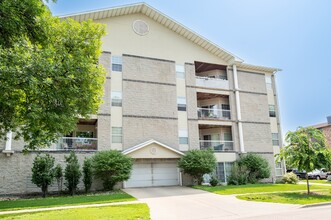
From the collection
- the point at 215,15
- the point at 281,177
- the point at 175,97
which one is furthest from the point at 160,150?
the point at 281,177

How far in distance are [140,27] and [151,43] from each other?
182cm

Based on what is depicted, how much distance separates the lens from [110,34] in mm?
23812

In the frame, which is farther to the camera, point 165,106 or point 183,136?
point 183,136

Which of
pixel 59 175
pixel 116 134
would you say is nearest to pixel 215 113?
pixel 116 134

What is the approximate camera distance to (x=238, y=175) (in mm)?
23422

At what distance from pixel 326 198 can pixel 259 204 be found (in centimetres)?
463

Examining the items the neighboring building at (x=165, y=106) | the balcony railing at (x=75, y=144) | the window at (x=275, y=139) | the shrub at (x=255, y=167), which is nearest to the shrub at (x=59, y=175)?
the neighboring building at (x=165, y=106)

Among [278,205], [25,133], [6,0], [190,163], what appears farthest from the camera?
[190,163]

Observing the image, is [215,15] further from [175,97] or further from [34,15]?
[175,97]

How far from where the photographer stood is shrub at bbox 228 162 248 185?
2300 centimetres

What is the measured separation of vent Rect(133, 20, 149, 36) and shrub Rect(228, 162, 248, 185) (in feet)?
49.2

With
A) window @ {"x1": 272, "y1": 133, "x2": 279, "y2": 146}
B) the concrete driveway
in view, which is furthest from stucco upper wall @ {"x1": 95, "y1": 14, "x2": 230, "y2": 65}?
the concrete driveway

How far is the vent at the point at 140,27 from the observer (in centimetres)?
2498

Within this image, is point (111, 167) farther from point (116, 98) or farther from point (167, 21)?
point (167, 21)
